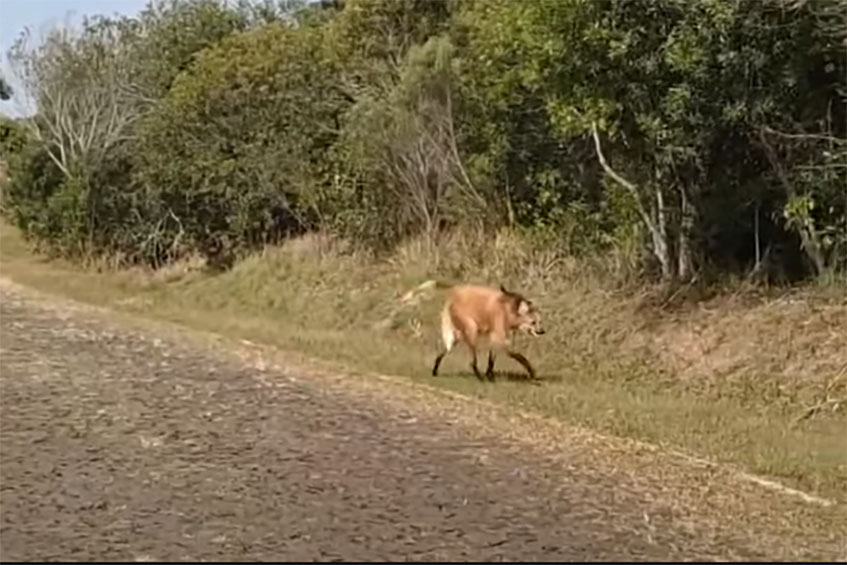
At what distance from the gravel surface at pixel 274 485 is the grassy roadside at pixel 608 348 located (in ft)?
5.41

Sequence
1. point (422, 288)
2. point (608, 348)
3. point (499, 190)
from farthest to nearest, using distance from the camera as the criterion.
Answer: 1. point (499, 190)
2. point (422, 288)
3. point (608, 348)

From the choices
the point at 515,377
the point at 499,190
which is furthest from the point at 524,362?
the point at 499,190

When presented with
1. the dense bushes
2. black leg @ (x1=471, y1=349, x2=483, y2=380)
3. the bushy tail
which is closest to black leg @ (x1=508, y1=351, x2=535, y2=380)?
black leg @ (x1=471, y1=349, x2=483, y2=380)

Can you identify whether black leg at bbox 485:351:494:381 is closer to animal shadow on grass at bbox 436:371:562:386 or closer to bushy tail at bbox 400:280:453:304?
animal shadow on grass at bbox 436:371:562:386

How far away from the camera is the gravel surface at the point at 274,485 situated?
23.0 ft

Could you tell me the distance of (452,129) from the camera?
20688mm

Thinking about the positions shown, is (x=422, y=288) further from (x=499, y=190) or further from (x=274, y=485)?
Answer: (x=274, y=485)

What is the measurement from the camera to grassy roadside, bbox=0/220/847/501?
444 inches

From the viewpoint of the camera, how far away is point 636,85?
14.6m

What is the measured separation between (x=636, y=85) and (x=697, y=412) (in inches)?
158

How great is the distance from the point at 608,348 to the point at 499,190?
17.1 ft

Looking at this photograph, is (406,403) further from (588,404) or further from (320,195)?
(320,195)

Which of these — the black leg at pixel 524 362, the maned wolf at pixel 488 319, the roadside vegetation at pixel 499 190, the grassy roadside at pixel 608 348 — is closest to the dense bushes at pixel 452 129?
the roadside vegetation at pixel 499 190

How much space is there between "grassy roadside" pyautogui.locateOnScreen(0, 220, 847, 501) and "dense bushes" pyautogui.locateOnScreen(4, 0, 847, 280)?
97 cm
